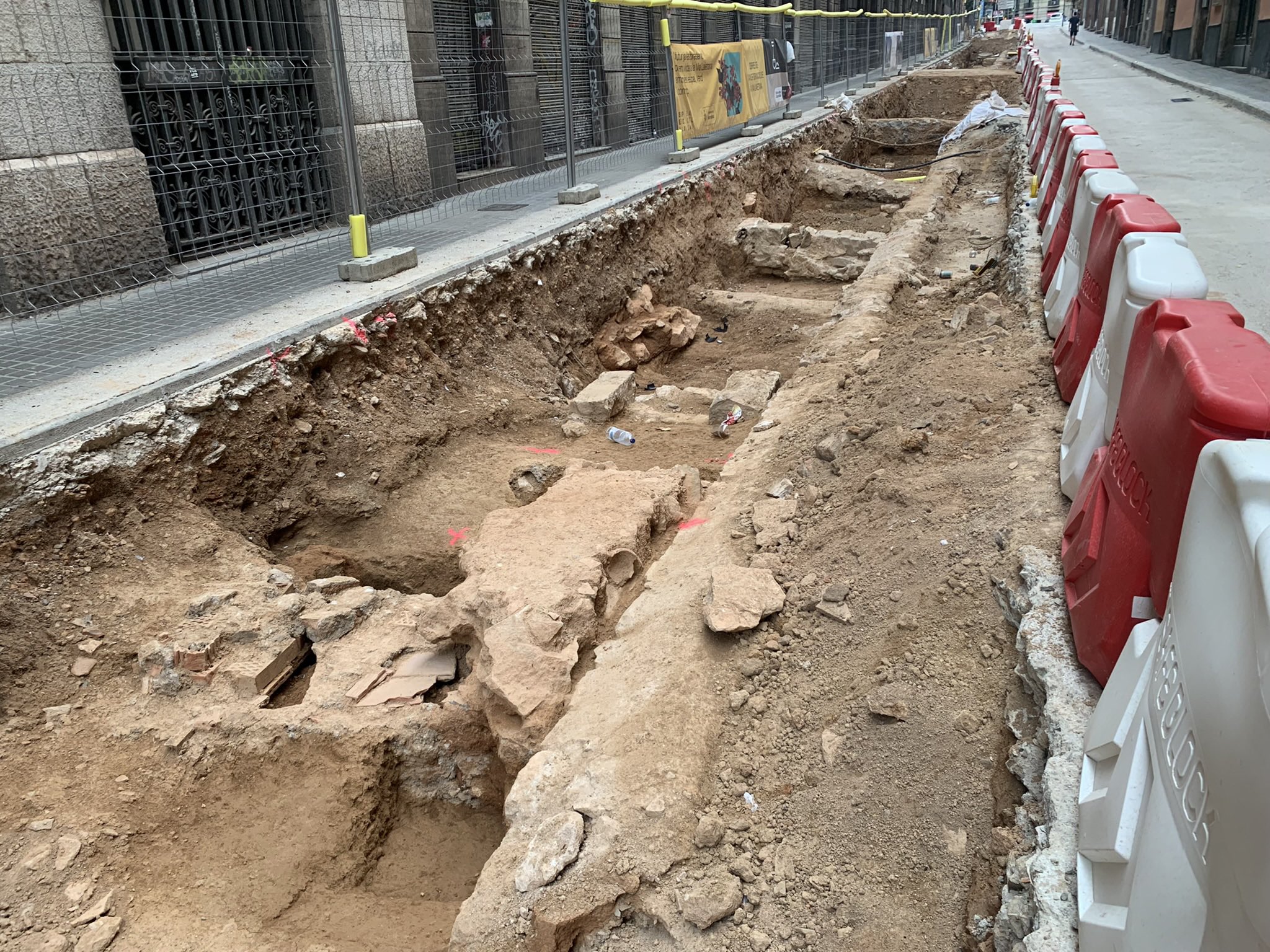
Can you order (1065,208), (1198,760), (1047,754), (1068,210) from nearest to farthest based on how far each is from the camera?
(1198,760), (1047,754), (1068,210), (1065,208)

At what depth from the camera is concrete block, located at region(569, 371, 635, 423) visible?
600 cm

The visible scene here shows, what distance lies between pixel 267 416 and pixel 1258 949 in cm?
443

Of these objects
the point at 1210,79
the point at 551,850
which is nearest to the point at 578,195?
the point at 551,850

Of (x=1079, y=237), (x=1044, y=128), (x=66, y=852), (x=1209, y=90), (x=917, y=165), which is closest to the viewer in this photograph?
(x=66, y=852)

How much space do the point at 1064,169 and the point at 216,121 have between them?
20.2ft

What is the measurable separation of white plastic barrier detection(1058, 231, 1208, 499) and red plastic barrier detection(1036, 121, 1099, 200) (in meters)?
3.57

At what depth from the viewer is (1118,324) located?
2838 mm

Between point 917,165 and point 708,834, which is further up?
point 917,165

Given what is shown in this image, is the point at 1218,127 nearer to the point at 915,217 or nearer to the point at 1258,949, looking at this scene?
the point at 915,217

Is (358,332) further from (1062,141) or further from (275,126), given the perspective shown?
(1062,141)

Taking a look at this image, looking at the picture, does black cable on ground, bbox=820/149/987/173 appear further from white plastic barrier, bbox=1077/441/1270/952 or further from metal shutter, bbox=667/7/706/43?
white plastic barrier, bbox=1077/441/1270/952

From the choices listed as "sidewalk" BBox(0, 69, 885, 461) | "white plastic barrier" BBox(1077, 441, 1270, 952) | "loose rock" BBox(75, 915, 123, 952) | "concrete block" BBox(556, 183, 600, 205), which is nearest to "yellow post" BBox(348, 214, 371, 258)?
"sidewalk" BBox(0, 69, 885, 461)

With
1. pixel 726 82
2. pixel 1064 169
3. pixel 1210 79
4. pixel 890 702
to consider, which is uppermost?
pixel 726 82

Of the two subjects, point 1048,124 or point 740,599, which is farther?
point 1048,124
